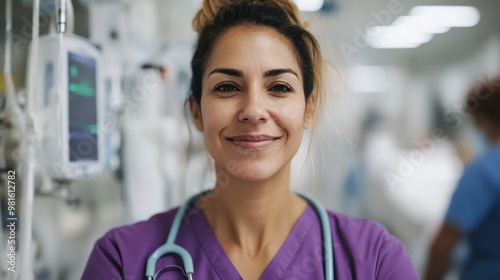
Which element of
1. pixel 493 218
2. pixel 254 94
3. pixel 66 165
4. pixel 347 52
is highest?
pixel 347 52

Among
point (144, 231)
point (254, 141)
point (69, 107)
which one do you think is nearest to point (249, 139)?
point (254, 141)

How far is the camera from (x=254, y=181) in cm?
74

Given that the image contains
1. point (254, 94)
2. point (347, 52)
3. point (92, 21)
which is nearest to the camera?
point (254, 94)

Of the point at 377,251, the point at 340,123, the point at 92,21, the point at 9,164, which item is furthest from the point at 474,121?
the point at 9,164

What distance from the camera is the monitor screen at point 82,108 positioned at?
0.97m

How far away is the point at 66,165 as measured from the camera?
3.24ft

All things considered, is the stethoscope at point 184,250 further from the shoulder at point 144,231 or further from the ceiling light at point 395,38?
the ceiling light at point 395,38

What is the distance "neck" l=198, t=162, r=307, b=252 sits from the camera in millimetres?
803

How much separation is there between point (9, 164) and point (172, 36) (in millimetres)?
487

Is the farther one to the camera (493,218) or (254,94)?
(493,218)

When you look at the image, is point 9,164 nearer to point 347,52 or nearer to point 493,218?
point 347,52

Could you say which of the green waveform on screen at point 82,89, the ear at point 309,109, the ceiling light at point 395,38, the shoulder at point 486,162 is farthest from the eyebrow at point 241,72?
the shoulder at point 486,162

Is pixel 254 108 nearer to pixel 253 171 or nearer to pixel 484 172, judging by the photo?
pixel 253 171

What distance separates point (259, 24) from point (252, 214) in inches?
12.9
